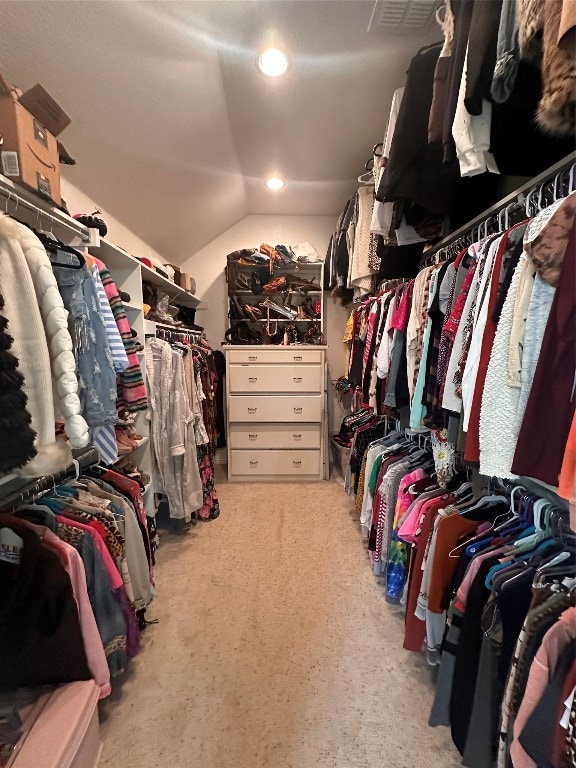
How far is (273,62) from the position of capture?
5.18 ft

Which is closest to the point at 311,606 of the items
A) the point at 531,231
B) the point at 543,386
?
the point at 543,386

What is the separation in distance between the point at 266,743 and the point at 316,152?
3025 mm

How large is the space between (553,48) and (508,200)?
0.54 meters

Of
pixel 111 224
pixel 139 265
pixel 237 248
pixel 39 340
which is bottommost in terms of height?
pixel 39 340

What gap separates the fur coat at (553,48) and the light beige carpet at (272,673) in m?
1.77

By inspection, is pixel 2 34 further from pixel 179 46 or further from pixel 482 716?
pixel 482 716

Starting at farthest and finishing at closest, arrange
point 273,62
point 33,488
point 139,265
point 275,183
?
point 275,183
point 139,265
point 273,62
point 33,488

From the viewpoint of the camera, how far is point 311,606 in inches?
67.6

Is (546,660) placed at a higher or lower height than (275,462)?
higher

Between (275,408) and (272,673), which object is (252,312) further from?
(272,673)

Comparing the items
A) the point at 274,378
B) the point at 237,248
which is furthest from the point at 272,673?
the point at 237,248

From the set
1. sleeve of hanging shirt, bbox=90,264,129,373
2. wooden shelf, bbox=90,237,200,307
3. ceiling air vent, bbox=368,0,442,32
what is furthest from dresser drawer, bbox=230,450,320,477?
ceiling air vent, bbox=368,0,442,32

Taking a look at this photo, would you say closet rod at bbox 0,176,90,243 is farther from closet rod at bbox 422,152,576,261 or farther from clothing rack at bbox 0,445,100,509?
closet rod at bbox 422,152,576,261

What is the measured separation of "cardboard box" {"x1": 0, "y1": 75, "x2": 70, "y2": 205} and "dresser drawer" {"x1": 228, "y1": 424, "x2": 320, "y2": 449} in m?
2.30
